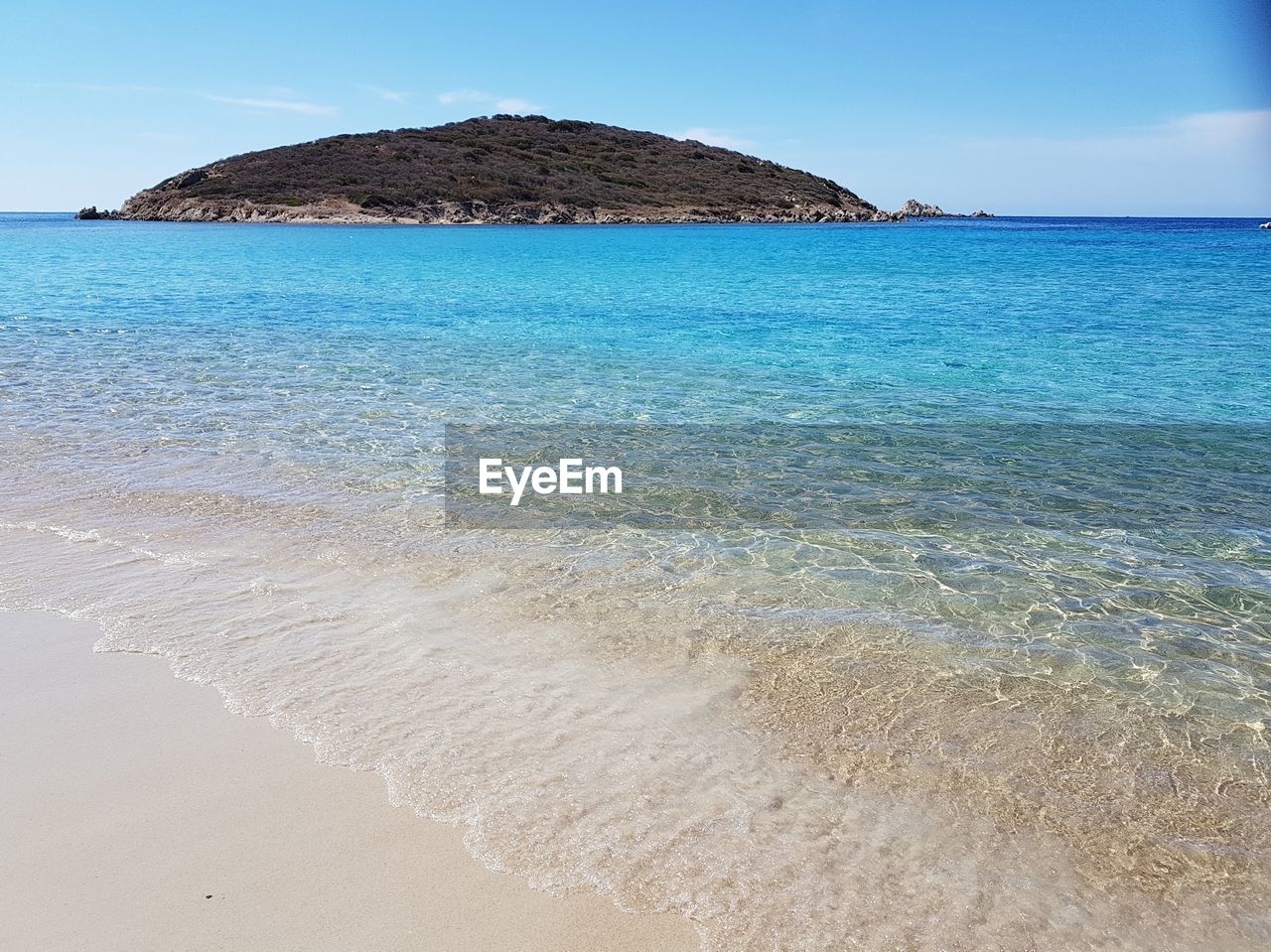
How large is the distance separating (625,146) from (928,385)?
143 meters

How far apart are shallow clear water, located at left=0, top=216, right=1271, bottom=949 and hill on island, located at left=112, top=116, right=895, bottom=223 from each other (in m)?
96.9

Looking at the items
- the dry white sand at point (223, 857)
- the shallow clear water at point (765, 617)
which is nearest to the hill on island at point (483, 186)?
the shallow clear water at point (765, 617)

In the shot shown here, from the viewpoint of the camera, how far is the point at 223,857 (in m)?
3.44

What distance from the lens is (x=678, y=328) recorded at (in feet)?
66.9

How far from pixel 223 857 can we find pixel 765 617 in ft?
11.4

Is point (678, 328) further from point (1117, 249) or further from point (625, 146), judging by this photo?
point (625, 146)

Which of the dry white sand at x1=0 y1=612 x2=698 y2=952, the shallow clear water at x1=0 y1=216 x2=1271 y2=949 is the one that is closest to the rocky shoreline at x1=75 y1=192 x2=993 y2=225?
the shallow clear water at x1=0 y1=216 x2=1271 y2=949

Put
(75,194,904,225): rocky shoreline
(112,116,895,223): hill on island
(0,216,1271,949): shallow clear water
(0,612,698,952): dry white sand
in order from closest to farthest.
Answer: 1. (0,612,698,952): dry white sand
2. (0,216,1271,949): shallow clear water
3. (75,194,904,225): rocky shoreline
4. (112,116,895,223): hill on island

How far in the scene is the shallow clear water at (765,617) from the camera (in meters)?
3.59

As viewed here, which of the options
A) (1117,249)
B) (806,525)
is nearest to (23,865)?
(806,525)

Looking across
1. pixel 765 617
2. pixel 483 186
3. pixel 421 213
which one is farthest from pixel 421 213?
pixel 765 617

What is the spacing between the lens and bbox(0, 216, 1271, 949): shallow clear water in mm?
3588

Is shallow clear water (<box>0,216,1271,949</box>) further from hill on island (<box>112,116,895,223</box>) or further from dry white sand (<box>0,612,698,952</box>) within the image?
hill on island (<box>112,116,895,223</box>)

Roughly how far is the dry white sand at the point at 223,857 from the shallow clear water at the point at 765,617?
7.6 inches
